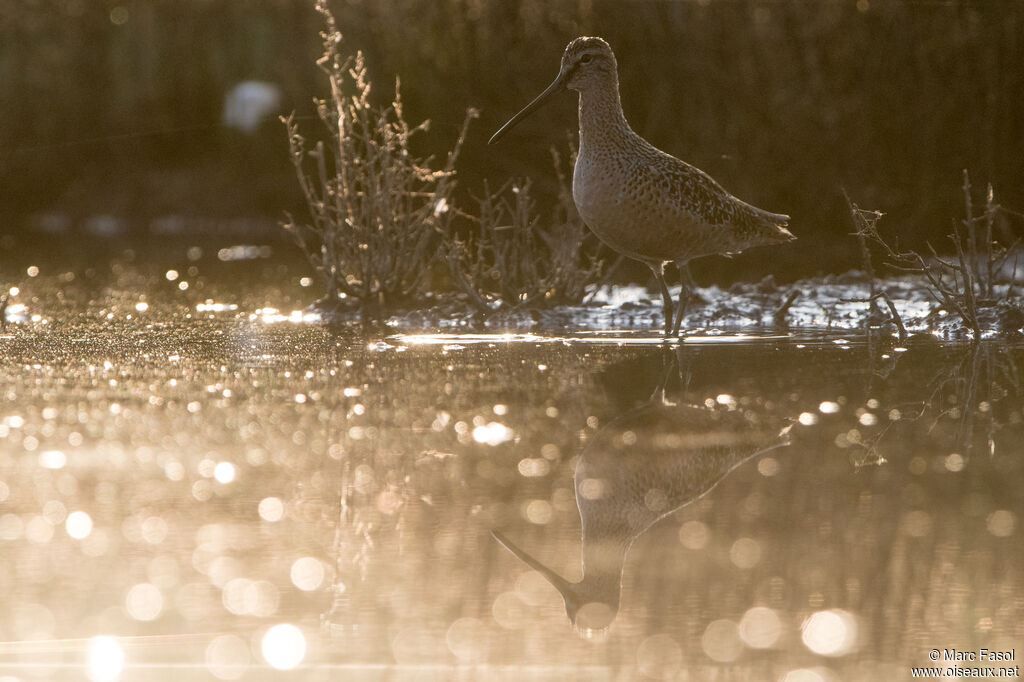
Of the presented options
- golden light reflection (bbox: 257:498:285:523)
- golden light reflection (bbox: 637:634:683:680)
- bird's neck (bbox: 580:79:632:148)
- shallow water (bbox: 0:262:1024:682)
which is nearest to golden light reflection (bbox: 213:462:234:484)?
shallow water (bbox: 0:262:1024:682)

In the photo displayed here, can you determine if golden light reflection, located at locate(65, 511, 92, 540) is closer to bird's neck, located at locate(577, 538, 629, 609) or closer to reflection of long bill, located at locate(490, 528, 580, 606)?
reflection of long bill, located at locate(490, 528, 580, 606)

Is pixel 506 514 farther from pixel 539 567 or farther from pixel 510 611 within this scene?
pixel 510 611

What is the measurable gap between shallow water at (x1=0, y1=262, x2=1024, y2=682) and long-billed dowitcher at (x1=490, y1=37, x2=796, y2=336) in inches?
32.8

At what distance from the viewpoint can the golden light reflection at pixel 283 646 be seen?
319cm

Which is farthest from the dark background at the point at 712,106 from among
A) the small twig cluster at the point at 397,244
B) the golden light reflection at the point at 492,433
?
the golden light reflection at the point at 492,433

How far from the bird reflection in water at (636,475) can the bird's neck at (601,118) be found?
7.00 feet

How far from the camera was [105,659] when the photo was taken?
10.5 feet

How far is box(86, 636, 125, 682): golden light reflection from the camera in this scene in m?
3.12

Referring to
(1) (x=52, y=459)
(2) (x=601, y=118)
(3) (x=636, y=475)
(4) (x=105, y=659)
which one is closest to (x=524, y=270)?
(2) (x=601, y=118)

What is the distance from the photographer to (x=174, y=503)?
440cm

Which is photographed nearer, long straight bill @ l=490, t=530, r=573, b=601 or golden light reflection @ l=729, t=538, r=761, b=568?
long straight bill @ l=490, t=530, r=573, b=601

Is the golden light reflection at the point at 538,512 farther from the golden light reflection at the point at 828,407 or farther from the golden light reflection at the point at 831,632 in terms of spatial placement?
the golden light reflection at the point at 828,407

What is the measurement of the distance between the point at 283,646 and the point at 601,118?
5188mm

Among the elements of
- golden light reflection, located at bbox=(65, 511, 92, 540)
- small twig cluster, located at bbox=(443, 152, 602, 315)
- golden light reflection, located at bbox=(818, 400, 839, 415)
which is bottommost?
golden light reflection, located at bbox=(65, 511, 92, 540)
